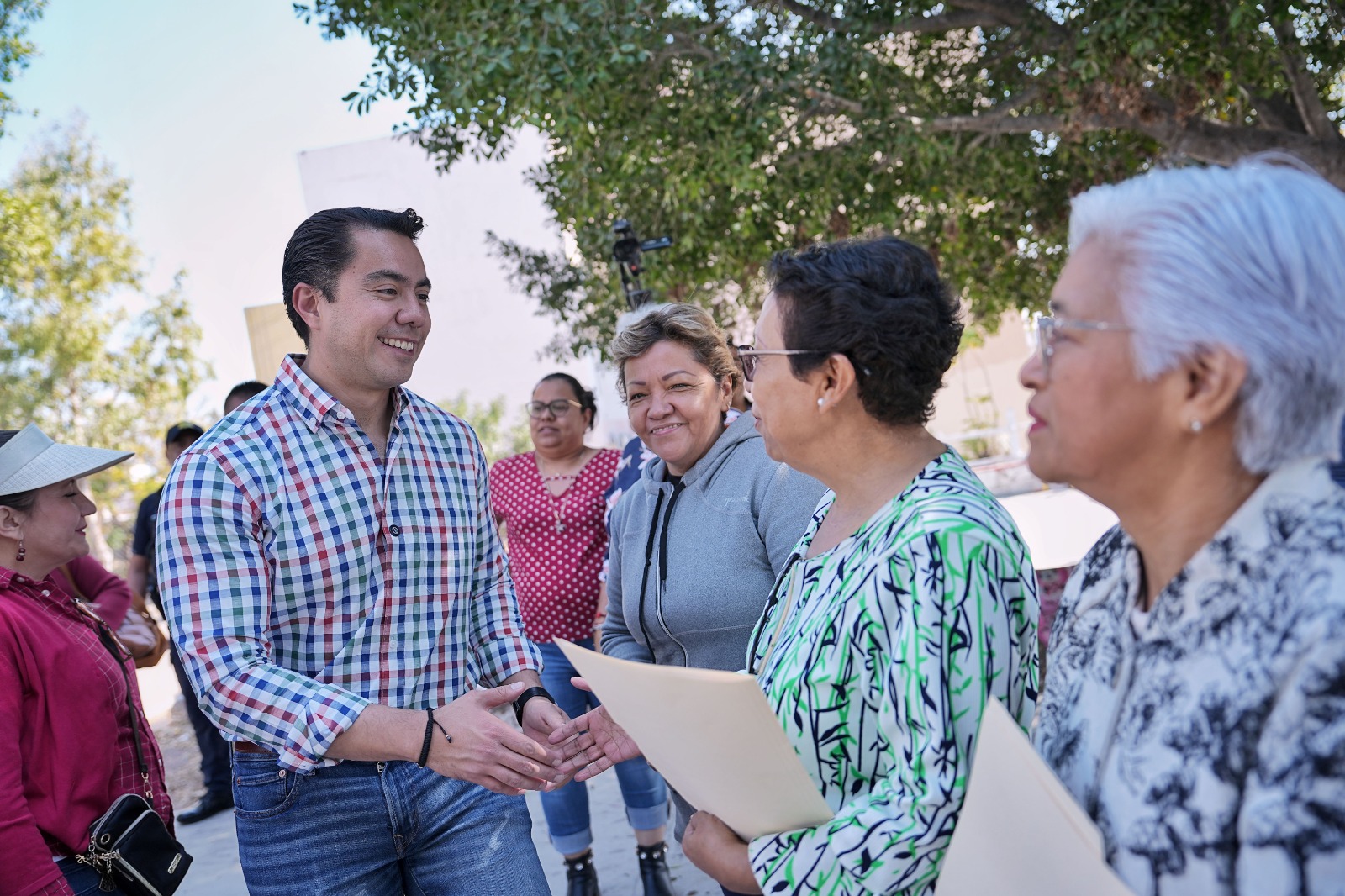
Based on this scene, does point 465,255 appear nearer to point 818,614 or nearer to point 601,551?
point 601,551

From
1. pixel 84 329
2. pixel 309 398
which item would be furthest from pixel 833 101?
pixel 84 329

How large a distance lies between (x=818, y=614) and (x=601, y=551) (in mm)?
3437

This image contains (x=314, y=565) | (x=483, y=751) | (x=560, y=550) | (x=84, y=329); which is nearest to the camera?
(x=483, y=751)

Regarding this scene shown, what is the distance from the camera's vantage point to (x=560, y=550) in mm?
5238

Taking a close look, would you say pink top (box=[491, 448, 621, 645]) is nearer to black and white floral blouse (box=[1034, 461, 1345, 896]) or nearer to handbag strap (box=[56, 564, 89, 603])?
handbag strap (box=[56, 564, 89, 603])

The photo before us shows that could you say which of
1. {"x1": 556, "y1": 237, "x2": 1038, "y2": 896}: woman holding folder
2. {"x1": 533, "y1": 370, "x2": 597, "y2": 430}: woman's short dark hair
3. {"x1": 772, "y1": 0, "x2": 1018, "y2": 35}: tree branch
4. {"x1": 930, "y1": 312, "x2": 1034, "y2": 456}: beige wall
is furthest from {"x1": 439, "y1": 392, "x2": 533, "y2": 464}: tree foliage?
{"x1": 556, "y1": 237, "x2": 1038, "y2": 896}: woman holding folder

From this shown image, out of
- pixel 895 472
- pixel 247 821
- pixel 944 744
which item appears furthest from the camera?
pixel 247 821

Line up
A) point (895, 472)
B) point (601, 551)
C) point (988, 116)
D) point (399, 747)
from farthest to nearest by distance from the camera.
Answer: point (988, 116) → point (601, 551) → point (399, 747) → point (895, 472)

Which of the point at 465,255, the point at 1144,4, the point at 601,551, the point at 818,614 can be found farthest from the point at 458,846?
the point at 465,255

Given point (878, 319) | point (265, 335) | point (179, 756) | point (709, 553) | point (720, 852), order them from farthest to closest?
1. point (265, 335)
2. point (179, 756)
3. point (709, 553)
4. point (878, 319)
5. point (720, 852)

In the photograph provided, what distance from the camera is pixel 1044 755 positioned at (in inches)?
64.1

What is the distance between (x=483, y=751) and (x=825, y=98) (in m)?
5.74

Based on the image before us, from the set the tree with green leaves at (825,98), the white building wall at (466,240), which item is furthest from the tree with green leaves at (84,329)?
the tree with green leaves at (825,98)

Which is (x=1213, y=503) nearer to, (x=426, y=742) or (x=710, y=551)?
(x=426, y=742)
